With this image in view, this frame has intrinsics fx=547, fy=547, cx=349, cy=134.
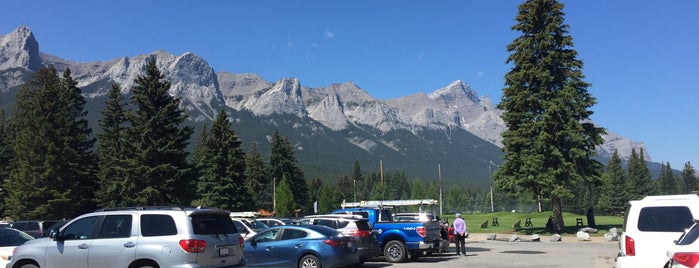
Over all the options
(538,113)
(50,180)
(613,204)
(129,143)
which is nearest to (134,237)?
(538,113)

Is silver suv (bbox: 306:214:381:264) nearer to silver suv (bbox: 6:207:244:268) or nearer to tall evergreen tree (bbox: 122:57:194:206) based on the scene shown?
silver suv (bbox: 6:207:244:268)

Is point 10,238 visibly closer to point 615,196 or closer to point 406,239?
point 406,239

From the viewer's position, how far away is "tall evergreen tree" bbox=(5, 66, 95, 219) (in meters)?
44.8

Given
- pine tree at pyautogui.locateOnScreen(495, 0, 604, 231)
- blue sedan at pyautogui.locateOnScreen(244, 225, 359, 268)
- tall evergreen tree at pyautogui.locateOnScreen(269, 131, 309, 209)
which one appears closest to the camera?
blue sedan at pyautogui.locateOnScreen(244, 225, 359, 268)

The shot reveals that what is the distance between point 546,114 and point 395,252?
20.5m

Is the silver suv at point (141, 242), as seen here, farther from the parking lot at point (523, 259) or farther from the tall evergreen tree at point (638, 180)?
the tall evergreen tree at point (638, 180)

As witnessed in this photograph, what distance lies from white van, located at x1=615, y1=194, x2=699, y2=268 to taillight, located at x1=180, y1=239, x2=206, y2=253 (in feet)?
26.9

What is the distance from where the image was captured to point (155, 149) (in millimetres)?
42156

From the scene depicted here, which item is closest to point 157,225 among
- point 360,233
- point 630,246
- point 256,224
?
point 360,233

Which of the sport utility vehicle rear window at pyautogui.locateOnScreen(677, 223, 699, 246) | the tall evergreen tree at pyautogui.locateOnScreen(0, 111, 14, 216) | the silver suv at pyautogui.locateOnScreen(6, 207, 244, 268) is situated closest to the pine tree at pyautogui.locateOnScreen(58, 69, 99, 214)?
the tall evergreen tree at pyautogui.locateOnScreen(0, 111, 14, 216)

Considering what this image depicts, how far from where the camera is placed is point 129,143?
4291 centimetres

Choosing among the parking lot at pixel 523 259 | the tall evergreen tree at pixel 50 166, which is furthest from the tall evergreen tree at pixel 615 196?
the tall evergreen tree at pixel 50 166

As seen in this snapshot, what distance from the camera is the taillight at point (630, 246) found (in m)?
10.6

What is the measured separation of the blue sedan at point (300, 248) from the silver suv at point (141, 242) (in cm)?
407
